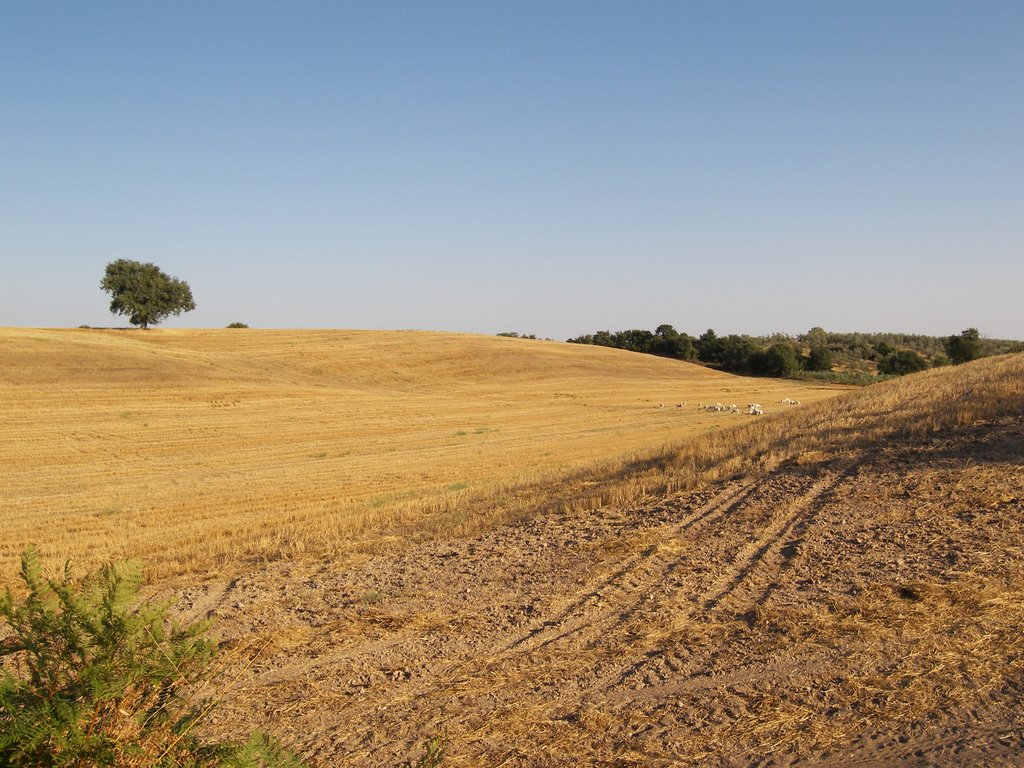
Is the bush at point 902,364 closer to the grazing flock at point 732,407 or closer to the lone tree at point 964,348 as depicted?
the lone tree at point 964,348

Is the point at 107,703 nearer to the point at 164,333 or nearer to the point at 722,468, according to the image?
the point at 722,468

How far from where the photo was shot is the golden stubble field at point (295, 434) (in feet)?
43.4

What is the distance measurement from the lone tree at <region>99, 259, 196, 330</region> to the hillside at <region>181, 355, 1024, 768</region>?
6020cm

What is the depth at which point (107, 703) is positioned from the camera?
3496 mm

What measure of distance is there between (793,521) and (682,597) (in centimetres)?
256

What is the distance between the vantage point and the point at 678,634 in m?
5.99

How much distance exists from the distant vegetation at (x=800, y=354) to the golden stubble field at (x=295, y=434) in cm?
655

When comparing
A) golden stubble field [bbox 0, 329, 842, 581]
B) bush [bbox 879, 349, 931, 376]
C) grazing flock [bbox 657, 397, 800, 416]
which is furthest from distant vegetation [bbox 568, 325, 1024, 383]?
grazing flock [bbox 657, 397, 800, 416]

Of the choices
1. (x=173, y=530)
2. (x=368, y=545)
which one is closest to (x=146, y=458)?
(x=173, y=530)

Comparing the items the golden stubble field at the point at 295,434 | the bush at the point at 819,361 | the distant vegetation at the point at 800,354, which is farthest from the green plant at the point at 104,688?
the bush at the point at 819,361

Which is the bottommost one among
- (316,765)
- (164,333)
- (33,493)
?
(33,493)

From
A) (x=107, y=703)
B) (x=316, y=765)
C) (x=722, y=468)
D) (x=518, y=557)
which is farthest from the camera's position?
Result: (x=722, y=468)

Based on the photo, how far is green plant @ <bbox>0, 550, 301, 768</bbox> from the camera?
3.25 meters

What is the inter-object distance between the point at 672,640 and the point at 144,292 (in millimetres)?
64708
